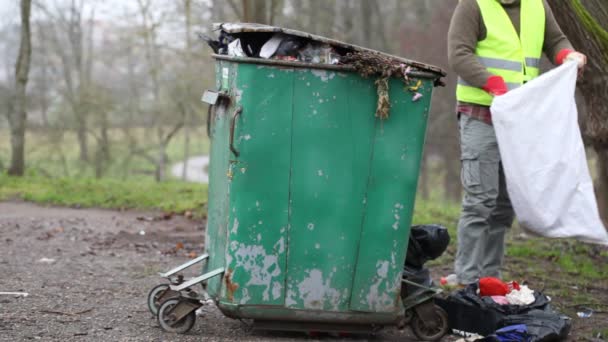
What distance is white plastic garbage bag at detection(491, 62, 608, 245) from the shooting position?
13.7ft

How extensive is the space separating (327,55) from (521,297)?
1.60 metres

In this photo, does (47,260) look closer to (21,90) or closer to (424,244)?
(424,244)

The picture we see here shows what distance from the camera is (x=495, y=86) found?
454 centimetres

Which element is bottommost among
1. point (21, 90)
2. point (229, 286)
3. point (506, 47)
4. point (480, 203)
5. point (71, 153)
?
point (71, 153)

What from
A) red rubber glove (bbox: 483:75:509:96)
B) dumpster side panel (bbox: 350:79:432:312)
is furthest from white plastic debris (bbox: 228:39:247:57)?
red rubber glove (bbox: 483:75:509:96)

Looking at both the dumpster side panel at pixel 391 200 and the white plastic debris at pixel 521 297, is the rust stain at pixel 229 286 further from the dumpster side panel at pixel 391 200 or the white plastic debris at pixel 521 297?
the white plastic debris at pixel 521 297

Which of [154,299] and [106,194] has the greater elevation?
[154,299]

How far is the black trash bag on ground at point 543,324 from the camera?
153 inches

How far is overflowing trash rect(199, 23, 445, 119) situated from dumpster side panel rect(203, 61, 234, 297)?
170 millimetres

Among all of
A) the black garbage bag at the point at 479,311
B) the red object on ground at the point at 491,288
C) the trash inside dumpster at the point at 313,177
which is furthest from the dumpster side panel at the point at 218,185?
the red object on ground at the point at 491,288

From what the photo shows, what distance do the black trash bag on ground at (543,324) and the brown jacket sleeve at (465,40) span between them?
1340mm

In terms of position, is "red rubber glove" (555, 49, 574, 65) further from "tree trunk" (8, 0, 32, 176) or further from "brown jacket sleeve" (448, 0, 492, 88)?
"tree trunk" (8, 0, 32, 176)

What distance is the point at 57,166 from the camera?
19781mm

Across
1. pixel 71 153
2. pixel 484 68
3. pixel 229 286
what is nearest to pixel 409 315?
pixel 229 286
